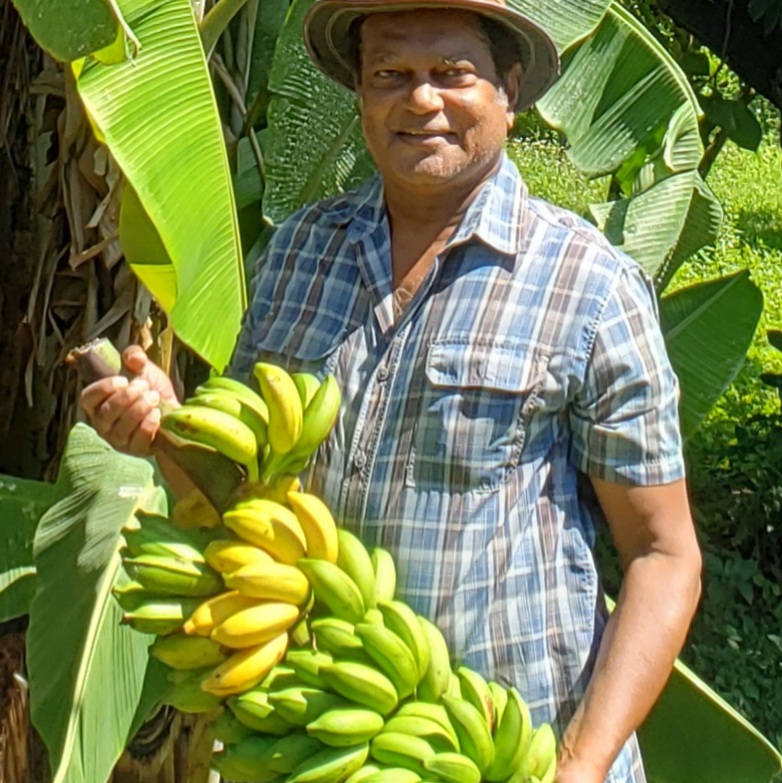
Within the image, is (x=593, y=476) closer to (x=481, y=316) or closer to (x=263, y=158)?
(x=481, y=316)

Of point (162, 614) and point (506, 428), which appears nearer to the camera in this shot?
point (162, 614)

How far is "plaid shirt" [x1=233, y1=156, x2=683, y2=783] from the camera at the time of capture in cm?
126

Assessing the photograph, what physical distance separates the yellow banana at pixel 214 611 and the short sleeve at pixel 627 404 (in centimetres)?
34

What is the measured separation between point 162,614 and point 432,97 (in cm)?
51

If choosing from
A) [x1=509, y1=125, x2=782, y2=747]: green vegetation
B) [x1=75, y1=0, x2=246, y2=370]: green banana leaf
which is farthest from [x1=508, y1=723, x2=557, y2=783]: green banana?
[x1=509, y1=125, x2=782, y2=747]: green vegetation

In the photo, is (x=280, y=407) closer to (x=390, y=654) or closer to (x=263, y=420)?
(x=263, y=420)

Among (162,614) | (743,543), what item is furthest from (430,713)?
(743,543)

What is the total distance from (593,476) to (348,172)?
1.11m

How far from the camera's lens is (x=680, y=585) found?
1279 mm

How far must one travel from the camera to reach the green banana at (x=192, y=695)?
1.21 m

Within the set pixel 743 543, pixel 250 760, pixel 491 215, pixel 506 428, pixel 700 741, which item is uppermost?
pixel 491 215

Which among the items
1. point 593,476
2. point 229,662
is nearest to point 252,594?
point 229,662

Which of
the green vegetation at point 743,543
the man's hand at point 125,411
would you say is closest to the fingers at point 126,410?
the man's hand at point 125,411

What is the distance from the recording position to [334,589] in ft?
3.86
